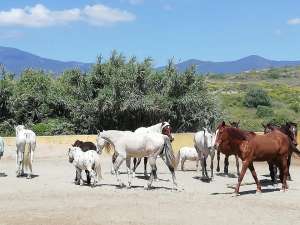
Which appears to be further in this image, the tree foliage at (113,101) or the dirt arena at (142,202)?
the tree foliage at (113,101)

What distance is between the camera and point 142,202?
14.0 metres

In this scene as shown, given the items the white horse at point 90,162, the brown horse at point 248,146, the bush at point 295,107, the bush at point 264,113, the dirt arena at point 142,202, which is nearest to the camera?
the dirt arena at point 142,202

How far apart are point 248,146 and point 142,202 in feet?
11.0

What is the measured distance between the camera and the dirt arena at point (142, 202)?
39.3ft

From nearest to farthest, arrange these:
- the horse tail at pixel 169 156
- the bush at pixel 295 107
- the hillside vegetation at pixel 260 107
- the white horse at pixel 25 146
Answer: the horse tail at pixel 169 156 → the white horse at pixel 25 146 → the hillside vegetation at pixel 260 107 → the bush at pixel 295 107

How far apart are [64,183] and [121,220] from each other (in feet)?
19.4

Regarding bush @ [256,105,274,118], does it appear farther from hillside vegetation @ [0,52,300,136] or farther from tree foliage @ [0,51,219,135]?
tree foliage @ [0,51,219,135]

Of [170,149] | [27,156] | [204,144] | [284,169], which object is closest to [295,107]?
[204,144]

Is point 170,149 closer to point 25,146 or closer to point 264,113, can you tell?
point 25,146

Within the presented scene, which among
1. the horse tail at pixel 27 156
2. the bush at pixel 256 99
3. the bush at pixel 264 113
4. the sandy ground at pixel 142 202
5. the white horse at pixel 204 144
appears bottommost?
the sandy ground at pixel 142 202

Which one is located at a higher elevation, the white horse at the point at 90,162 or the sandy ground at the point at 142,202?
the white horse at the point at 90,162

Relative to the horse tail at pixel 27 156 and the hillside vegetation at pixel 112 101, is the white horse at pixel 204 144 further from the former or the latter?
the hillside vegetation at pixel 112 101

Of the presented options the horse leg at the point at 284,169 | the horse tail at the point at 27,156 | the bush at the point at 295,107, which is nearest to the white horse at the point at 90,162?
the horse tail at the point at 27,156

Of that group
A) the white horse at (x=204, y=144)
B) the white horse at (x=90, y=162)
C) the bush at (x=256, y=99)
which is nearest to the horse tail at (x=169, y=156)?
the white horse at (x=90, y=162)
